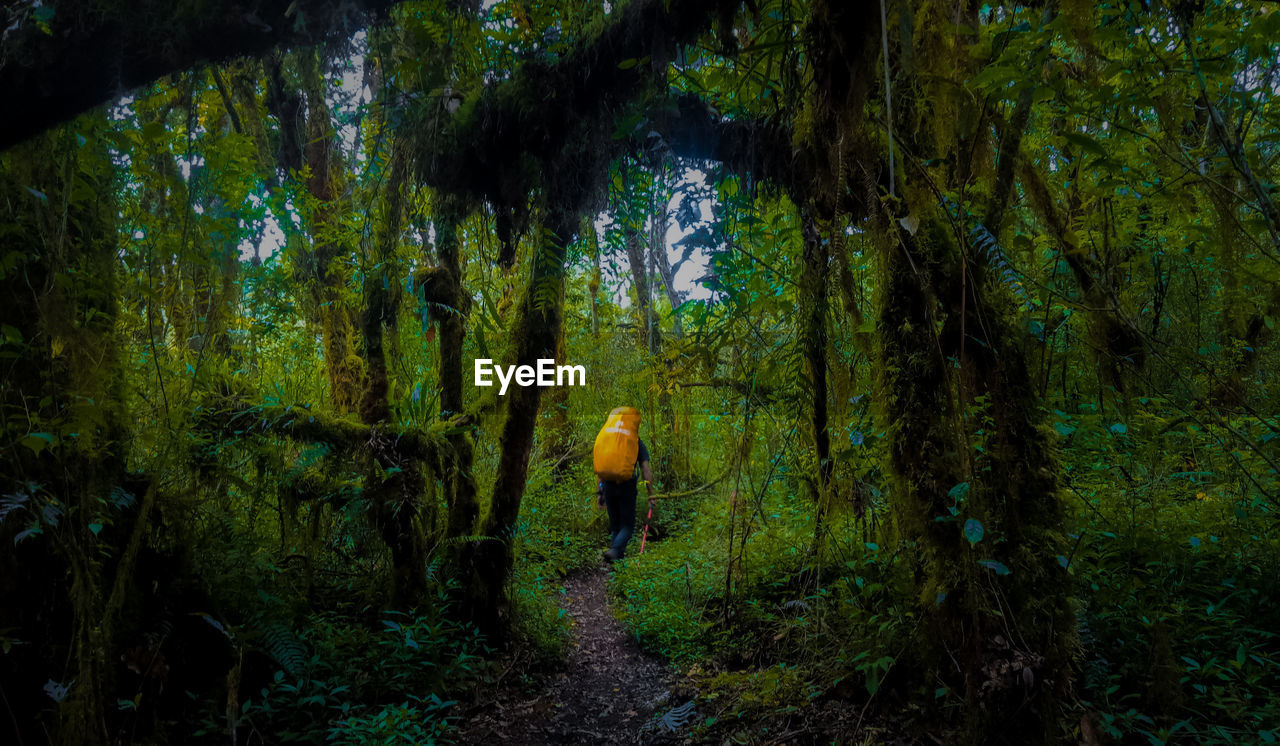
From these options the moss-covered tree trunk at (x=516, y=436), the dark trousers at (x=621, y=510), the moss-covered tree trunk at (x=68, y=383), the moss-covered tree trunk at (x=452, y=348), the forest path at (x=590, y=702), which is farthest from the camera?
the dark trousers at (x=621, y=510)

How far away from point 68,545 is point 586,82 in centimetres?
385

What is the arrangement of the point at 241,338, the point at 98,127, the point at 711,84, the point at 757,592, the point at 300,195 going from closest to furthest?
1. the point at 98,127
2. the point at 711,84
3. the point at 757,592
4. the point at 300,195
5. the point at 241,338

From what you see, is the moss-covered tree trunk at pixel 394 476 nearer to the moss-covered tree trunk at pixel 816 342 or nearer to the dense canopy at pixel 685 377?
the dense canopy at pixel 685 377

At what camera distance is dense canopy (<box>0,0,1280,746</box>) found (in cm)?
238

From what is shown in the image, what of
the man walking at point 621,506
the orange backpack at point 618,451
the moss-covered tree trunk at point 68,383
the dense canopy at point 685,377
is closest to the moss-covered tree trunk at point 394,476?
the dense canopy at point 685,377

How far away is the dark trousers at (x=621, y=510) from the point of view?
7309mm

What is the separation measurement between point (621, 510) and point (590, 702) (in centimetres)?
328

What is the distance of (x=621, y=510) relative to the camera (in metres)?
7.40

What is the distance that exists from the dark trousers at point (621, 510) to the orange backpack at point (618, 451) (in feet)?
0.59

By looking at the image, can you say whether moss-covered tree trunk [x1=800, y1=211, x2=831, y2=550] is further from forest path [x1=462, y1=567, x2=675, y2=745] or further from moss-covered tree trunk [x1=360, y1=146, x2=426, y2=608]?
moss-covered tree trunk [x1=360, y1=146, x2=426, y2=608]

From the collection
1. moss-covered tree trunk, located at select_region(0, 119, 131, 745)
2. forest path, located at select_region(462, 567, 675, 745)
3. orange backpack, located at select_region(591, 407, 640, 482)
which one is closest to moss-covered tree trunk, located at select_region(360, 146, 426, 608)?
forest path, located at select_region(462, 567, 675, 745)

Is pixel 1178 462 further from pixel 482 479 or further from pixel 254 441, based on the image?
pixel 254 441

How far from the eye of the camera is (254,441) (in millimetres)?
3965

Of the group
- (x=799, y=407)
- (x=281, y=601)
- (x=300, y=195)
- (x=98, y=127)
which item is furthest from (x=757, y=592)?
(x=300, y=195)
